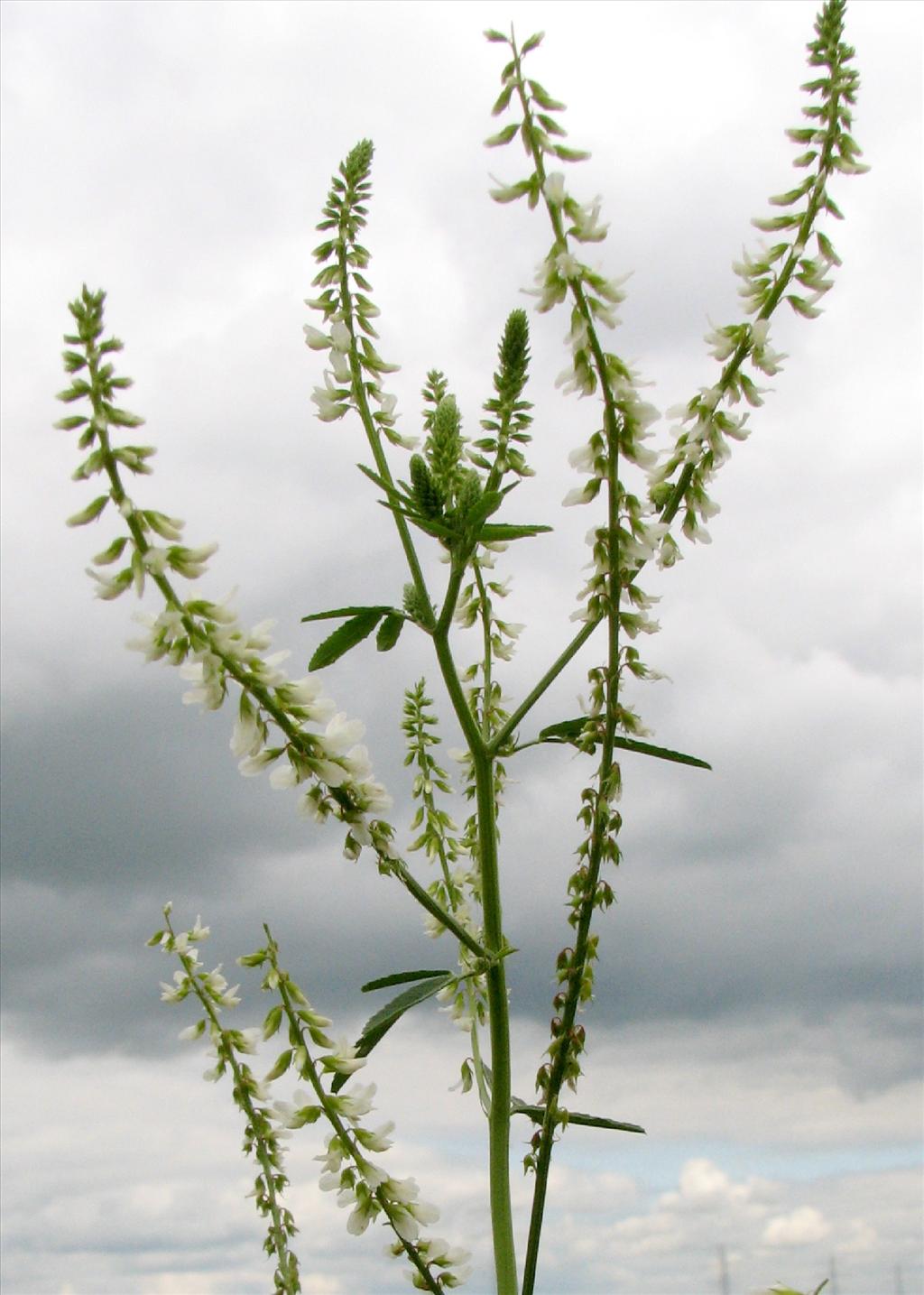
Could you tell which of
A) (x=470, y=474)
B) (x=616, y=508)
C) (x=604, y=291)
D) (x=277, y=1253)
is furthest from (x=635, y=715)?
(x=277, y=1253)

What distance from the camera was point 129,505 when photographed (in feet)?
10.9

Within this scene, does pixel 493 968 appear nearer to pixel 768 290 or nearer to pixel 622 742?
A: pixel 622 742

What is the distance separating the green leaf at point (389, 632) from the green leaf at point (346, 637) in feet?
0.09

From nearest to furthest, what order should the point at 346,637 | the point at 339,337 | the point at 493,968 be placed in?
the point at 493,968 → the point at 346,637 → the point at 339,337

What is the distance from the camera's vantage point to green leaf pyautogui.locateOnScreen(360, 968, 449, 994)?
4.37 meters

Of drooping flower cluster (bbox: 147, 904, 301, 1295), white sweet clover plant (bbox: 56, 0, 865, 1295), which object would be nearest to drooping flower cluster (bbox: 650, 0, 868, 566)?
white sweet clover plant (bbox: 56, 0, 865, 1295)

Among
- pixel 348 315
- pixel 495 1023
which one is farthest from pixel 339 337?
pixel 495 1023

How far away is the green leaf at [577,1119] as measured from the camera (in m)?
4.23

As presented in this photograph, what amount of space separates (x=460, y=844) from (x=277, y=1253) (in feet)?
6.06

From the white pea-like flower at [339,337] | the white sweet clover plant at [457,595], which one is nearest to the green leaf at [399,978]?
the white sweet clover plant at [457,595]

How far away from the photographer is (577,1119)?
427 cm

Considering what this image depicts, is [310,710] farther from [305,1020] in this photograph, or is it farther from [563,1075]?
[563,1075]

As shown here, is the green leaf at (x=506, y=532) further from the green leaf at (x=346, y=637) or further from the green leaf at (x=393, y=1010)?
the green leaf at (x=393, y=1010)

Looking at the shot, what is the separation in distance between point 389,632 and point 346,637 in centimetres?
14
